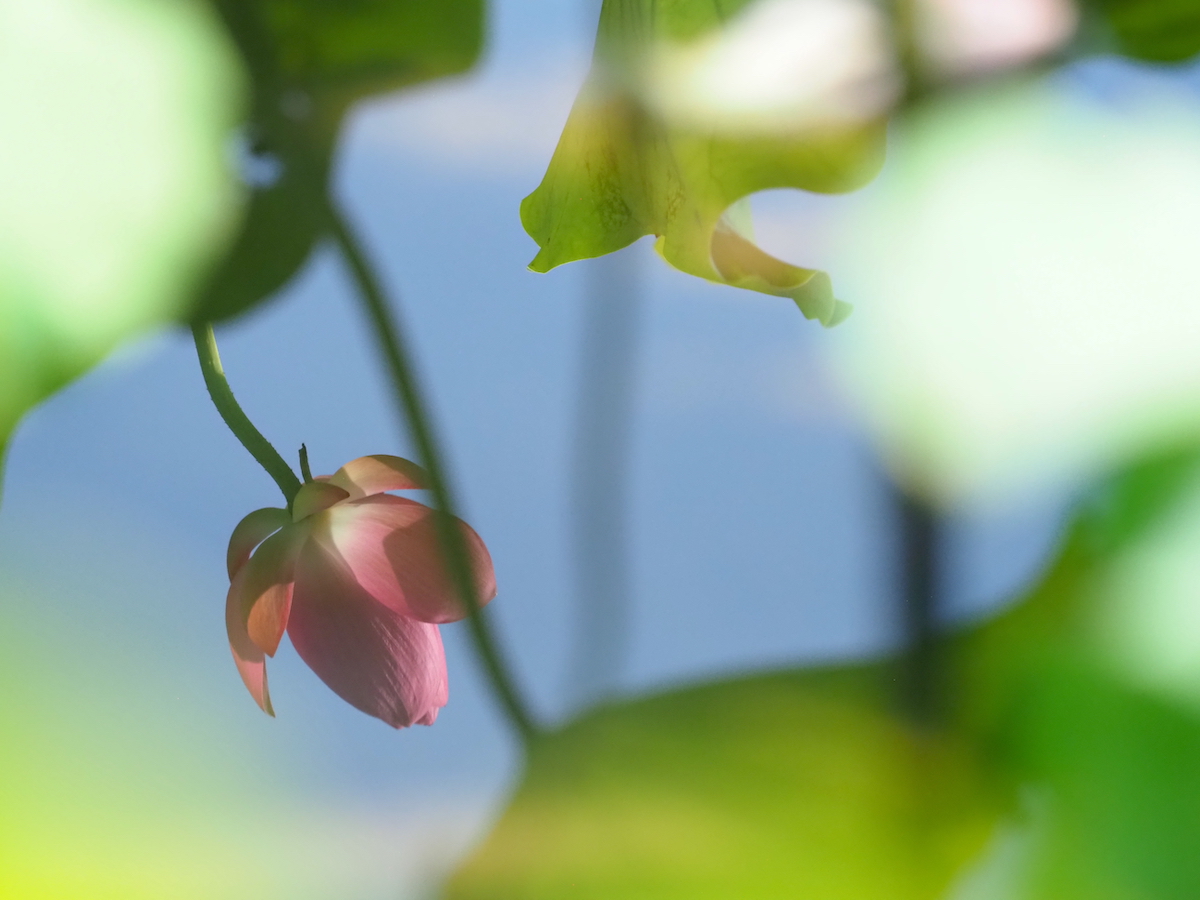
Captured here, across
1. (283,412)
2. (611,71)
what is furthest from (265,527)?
(611,71)

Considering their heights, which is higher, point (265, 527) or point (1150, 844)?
point (265, 527)

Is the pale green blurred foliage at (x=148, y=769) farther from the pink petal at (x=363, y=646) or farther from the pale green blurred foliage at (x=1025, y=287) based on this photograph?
the pale green blurred foliage at (x=1025, y=287)

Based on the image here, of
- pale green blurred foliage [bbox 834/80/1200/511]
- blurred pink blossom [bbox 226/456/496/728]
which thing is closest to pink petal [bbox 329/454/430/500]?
blurred pink blossom [bbox 226/456/496/728]

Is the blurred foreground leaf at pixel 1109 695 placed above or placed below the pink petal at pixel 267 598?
below

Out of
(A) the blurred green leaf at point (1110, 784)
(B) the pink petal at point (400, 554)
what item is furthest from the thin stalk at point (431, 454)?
(A) the blurred green leaf at point (1110, 784)

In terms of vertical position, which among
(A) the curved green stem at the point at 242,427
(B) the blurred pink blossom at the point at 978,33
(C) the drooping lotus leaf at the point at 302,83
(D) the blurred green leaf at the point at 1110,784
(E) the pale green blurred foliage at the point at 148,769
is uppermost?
(C) the drooping lotus leaf at the point at 302,83

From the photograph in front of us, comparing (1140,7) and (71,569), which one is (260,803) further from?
(1140,7)

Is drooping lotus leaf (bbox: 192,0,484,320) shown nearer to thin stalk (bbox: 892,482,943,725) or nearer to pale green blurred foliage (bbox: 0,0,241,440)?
pale green blurred foliage (bbox: 0,0,241,440)

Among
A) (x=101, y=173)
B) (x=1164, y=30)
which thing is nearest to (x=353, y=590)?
(x=101, y=173)
